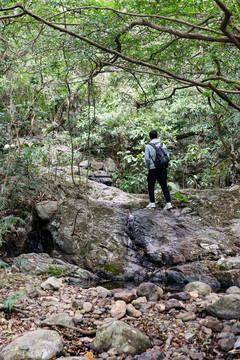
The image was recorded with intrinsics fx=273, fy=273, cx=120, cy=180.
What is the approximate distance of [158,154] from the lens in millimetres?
6480

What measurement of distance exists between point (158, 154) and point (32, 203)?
3.28 meters

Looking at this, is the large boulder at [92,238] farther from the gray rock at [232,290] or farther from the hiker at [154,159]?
the gray rock at [232,290]

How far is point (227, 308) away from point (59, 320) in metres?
2.13

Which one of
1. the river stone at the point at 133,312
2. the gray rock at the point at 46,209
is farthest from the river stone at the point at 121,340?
the gray rock at the point at 46,209

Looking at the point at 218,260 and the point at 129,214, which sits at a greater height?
the point at 129,214

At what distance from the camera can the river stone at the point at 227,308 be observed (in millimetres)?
→ 3439

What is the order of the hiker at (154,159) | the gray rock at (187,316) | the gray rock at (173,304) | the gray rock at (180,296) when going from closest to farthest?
the gray rock at (187,316) → the gray rock at (173,304) → the gray rock at (180,296) → the hiker at (154,159)

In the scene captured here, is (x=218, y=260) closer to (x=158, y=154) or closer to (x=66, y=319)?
(x=158, y=154)

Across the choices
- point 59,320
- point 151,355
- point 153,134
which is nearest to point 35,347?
point 59,320

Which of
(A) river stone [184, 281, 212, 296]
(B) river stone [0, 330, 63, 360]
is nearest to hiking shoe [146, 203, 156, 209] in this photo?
(A) river stone [184, 281, 212, 296]

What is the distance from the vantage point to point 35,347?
2619 millimetres

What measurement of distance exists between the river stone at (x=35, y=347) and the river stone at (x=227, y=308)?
79.6 inches

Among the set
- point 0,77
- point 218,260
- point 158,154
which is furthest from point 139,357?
point 0,77

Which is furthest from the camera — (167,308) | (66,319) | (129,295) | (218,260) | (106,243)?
(106,243)
